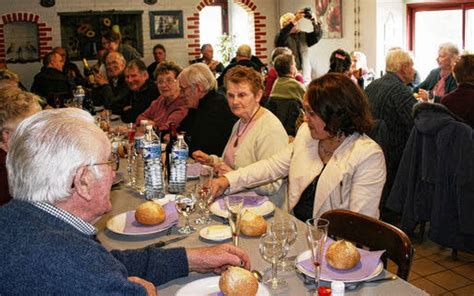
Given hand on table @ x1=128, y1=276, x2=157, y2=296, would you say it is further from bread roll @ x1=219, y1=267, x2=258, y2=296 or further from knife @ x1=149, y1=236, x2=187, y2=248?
knife @ x1=149, y1=236, x2=187, y2=248

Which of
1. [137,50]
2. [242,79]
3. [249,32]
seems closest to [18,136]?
[242,79]

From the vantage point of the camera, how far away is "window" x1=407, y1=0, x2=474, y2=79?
680 cm

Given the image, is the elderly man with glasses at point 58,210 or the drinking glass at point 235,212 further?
the drinking glass at point 235,212

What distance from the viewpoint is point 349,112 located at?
8.43ft

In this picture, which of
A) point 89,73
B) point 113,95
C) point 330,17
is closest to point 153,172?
point 113,95

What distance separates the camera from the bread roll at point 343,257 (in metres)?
1.78

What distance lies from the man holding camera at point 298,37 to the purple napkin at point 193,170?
4.93 m

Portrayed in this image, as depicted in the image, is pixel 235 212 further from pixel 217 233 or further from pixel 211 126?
pixel 211 126

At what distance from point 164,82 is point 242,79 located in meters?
1.53

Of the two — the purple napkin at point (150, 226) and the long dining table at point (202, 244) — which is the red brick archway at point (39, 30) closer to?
the long dining table at point (202, 244)

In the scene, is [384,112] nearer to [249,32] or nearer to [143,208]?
[143,208]

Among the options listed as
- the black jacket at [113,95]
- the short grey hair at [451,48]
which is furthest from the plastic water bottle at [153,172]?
the short grey hair at [451,48]

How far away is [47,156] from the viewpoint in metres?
1.44

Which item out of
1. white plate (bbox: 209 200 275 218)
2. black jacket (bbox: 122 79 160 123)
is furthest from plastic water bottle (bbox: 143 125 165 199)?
black jacket (bbox: 122 79 160 123)
